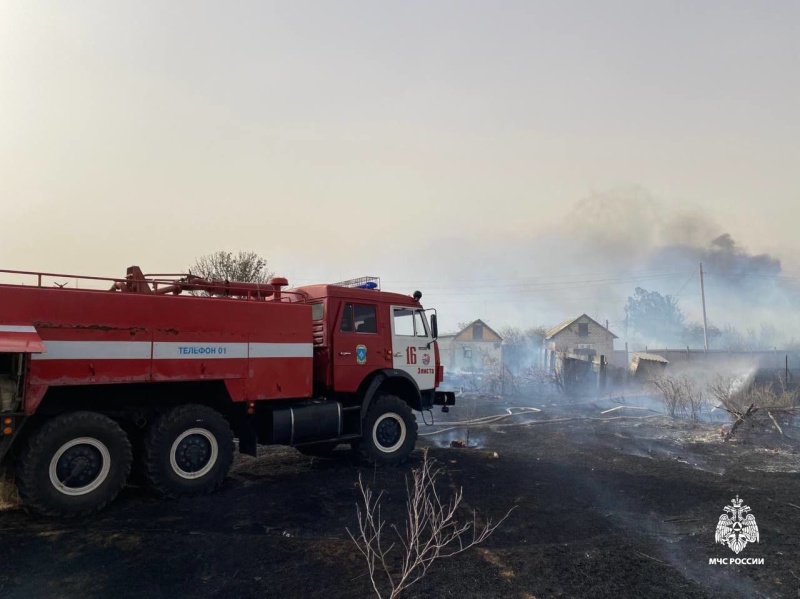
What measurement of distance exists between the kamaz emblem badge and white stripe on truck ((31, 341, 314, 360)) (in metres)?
0.97

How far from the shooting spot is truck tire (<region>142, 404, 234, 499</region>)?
673 centimetres

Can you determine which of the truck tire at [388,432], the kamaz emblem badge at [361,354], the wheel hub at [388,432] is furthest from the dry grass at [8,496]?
the wheel hub at [388,432]

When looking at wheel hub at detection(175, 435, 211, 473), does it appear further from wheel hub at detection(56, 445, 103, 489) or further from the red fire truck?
wheel hub at detection(56, 445, 103, 489)

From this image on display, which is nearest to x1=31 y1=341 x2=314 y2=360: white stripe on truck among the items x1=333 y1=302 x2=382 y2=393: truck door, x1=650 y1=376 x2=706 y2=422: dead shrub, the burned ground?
x1=333 y1=302 x2=382 y2=393: truck door

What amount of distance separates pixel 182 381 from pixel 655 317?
214 feet

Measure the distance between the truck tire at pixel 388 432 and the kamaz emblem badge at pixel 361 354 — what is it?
0.81 metres

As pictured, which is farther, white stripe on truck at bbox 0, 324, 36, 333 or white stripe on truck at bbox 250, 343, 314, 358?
white stripe on truck at bbox 250, 343, 314, 358

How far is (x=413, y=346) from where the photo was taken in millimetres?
9969

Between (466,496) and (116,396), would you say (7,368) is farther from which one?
(466,496)

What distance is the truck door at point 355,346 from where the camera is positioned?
8.81 meters

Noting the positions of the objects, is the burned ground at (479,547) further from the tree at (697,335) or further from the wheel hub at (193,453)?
the tree at (697,335)

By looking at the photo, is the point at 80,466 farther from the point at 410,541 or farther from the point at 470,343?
the point at 470,343

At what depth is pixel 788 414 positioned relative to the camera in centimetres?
1216

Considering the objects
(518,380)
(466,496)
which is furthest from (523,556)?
(518,380)
